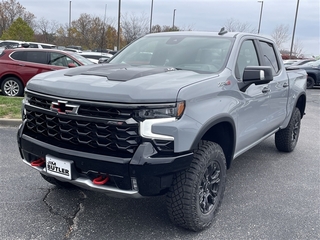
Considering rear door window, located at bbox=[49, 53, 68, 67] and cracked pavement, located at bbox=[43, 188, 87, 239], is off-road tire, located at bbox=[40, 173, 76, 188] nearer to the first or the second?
cracked pavement, located at bbox=[43, 188, 87, 239]

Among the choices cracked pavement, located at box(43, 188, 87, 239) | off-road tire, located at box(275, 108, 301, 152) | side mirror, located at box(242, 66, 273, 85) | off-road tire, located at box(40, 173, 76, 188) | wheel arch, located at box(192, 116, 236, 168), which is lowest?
cracked pavement, located at box(43, 188, 87, 239)

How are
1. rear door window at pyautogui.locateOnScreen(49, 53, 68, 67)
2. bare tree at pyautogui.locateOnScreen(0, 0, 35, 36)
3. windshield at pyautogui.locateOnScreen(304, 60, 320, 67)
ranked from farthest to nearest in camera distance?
1. bare tree at pyautogui.locateOnScreen(0, 0, 35, 36)
2. windshield at pyautogui.locateOnScreen(304, 60, 320, 67)
3. rear door window at pyautogui.locateOnScreen(49, 53, 68, 67)

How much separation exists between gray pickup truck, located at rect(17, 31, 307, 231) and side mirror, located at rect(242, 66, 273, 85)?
10 millimetres

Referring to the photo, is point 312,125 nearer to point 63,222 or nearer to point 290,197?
point 290,197

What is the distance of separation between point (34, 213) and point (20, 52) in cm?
801

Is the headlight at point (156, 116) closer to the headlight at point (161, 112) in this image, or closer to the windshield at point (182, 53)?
the headlight at point (161, 112)

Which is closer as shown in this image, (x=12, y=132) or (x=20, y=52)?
(x=12, y=132)

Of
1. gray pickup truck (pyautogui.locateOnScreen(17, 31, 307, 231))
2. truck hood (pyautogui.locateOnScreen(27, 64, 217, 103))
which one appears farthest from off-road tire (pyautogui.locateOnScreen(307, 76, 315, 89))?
truck hood (pyautogui.locateOnScreen(27, 64, 217, 103))

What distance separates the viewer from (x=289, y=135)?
5719 mm

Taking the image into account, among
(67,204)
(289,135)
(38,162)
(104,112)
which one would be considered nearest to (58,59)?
(289,135)

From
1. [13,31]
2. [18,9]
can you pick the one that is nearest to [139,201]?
[13,31]

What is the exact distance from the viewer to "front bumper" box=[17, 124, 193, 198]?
262 cm

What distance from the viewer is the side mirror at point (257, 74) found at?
3562 mm

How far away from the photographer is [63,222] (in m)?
3.30
